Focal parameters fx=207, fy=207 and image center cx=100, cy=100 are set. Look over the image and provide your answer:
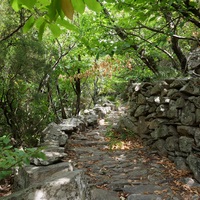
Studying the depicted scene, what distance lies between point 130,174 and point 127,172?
0.14 meters

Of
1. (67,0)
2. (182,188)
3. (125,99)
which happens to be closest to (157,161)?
(182,188)

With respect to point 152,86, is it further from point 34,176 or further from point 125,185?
point 34,176

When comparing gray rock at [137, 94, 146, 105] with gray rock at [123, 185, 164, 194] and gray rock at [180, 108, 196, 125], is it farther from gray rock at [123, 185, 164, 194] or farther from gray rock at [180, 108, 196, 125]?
gray rock at [123, 185, 164, 194]

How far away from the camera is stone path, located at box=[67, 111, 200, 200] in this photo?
3.62m

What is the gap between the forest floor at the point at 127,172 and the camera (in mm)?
3631

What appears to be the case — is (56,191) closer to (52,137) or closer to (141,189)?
(141,189)

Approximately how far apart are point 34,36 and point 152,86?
3.76 metres

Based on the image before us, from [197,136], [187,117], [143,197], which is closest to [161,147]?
[187,117]

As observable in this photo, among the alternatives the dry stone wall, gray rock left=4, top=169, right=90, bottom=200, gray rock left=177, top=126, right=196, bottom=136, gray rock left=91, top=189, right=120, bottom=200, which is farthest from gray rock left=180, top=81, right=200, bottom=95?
gray rock left=4, top=169, right=90, bottom=200

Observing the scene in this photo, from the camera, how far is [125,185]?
3939 mm

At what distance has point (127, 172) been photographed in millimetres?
4676

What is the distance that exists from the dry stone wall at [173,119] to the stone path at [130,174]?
303 mm

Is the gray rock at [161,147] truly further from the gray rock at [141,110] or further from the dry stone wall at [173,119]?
the gray rock at [141,110]

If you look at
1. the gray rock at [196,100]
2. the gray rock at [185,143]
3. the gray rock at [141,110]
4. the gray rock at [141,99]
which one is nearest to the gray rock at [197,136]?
the gray rock at [185,143]
